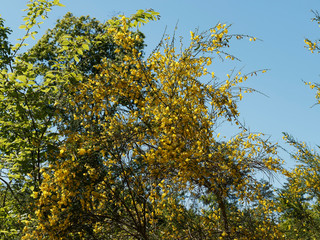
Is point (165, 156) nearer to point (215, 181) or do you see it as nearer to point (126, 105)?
point (215, 181)

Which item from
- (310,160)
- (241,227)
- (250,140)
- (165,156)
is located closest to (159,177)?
(165,156)

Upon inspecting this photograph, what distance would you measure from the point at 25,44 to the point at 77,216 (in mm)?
2565

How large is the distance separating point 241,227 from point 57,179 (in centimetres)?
260

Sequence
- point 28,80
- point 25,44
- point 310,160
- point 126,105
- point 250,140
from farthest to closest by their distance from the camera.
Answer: point 310,160 < point 250,140 < point 126,105 < point 25,44 < point 28,80

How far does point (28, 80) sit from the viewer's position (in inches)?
172

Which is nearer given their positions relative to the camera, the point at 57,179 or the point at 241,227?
the point at 57,179

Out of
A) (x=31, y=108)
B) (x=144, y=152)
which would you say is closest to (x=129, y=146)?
(x=144, y=152)

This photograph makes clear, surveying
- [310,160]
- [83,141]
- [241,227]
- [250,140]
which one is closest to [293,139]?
[310,160]

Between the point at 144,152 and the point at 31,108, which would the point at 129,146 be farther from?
the point at 31,108

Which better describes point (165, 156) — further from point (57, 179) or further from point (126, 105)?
point (126, 105)

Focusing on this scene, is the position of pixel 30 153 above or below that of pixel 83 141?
above

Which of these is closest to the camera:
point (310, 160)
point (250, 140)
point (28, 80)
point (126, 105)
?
point (28, 80)

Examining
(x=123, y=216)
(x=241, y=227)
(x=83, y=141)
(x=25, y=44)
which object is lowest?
(x=241, y=227)

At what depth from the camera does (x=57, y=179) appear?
12.1ft
